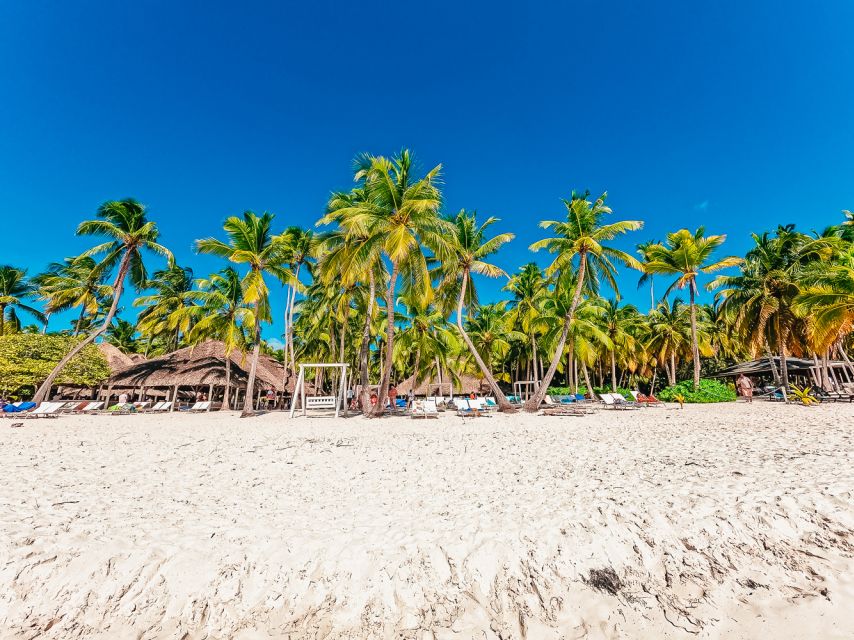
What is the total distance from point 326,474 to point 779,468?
20.1 feet

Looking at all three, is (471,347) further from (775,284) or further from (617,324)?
(617,324)

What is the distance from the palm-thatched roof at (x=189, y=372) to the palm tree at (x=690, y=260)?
25.4 m

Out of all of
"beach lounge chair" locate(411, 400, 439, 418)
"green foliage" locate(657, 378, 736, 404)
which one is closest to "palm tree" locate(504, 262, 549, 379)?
"green foliage" locate(657, 378, 736, 404)

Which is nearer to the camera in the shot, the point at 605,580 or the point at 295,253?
the point at 605,580

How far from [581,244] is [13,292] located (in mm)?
35545

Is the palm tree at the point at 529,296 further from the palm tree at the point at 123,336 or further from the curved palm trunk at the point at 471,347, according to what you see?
the palm tree at the point at 123,336

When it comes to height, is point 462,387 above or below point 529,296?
below

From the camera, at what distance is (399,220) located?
14.5m

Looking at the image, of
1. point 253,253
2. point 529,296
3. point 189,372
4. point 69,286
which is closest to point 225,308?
point 189,372

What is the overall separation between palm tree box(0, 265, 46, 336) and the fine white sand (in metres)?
29.4

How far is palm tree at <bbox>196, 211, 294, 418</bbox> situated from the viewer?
17094mm

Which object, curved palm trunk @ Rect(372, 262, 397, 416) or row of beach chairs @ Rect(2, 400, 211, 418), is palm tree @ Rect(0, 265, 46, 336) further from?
curved palm trunk @ Rect(372, 262, 397, 416)

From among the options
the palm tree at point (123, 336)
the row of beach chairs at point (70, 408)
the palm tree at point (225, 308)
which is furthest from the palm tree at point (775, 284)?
the palm tree at point (123, 336)

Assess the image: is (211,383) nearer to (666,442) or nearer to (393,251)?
(393,251)
